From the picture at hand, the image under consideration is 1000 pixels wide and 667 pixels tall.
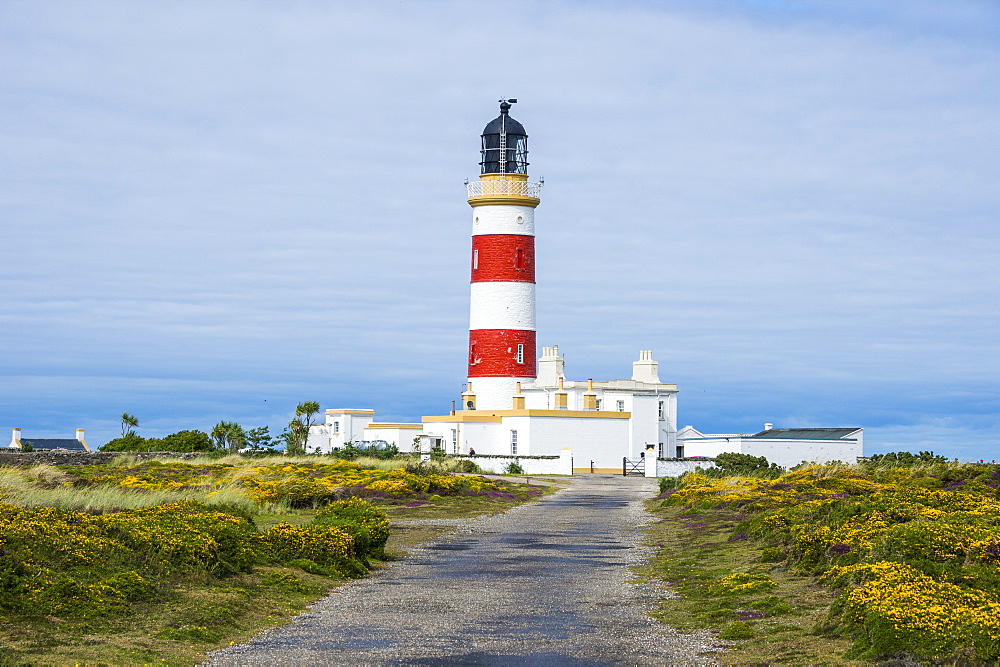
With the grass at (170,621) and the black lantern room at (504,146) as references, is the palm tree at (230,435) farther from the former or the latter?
the grass at (170,621)

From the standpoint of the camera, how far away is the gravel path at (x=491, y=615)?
36.2 ft

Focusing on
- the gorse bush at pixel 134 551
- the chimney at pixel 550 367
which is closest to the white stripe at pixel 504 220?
the chimney at pixel 550 367

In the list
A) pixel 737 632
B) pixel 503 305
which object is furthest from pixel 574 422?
pixel 737 632

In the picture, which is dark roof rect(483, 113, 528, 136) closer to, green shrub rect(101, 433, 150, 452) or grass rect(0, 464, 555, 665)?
green shrub rect(101, 433, 150, 452)

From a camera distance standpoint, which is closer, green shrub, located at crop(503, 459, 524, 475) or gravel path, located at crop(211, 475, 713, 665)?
gravel path, located at crop(211, 475, 713, 665)

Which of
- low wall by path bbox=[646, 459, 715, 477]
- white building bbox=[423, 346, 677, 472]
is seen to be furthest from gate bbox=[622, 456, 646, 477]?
low wall by path bbox=[646, 459, 715, 477]

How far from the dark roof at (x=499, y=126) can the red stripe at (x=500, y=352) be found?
1097 centimetres

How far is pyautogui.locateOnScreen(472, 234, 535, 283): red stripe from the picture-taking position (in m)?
57.2

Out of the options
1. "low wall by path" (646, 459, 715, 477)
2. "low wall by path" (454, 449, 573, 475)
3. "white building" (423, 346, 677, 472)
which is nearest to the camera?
"low wall by path" (646, 459, 715, 477)

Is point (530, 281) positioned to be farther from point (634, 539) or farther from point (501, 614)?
point (501, 614)

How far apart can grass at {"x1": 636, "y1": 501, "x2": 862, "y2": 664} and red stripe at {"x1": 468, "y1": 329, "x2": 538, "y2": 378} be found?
35.2 metres

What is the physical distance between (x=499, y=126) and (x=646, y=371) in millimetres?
16670

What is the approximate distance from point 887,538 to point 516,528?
12.7m

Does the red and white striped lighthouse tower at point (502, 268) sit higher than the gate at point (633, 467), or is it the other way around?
the red and white striped lighthouse tower at point (502, 268)
